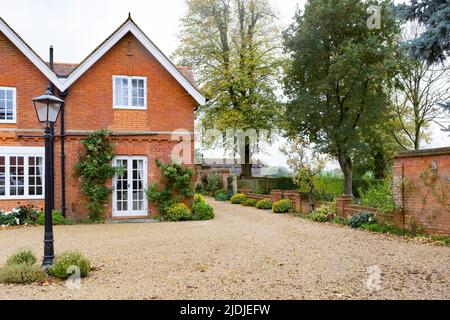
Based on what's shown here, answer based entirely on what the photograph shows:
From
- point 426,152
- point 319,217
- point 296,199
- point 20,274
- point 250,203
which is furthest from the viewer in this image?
point 250,203

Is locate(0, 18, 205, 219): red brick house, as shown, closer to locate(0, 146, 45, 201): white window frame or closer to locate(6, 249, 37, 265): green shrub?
locate(0, 146, 45, 201): white window frame

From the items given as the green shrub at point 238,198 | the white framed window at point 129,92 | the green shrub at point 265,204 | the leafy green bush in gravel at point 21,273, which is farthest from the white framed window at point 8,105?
the green shrub at point 238,198

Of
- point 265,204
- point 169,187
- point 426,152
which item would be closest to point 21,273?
point 169,187

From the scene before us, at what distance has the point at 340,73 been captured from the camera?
2497 centimetres

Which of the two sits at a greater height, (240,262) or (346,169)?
(346,169)

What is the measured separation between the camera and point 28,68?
57.9ft

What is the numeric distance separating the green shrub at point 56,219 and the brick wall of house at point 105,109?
16.9 inches

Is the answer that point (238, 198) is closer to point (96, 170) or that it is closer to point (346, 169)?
point (346, 169)

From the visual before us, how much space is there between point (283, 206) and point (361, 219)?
639 cm

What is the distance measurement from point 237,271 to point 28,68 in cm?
1324

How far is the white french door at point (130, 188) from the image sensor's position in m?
18.1

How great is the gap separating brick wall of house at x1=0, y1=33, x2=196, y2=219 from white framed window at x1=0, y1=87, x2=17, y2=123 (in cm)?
17
